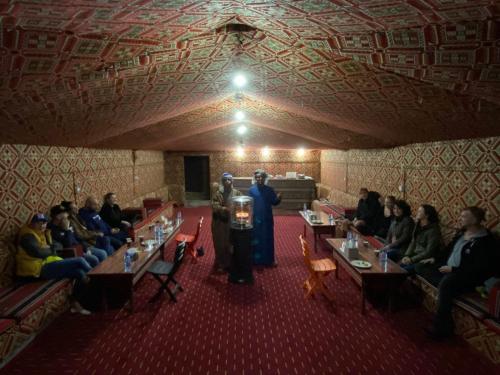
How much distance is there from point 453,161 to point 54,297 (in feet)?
23.3

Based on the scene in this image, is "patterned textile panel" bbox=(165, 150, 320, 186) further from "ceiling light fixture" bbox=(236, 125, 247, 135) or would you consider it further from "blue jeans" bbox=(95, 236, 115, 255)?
"blue jeans" bbox=(95, 236, 115, 255)

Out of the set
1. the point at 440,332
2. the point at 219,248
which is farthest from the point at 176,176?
the point at 440,332

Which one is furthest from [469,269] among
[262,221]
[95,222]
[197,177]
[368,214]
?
[197,177]

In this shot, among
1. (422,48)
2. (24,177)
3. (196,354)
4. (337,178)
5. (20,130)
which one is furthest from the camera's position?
(337,178)

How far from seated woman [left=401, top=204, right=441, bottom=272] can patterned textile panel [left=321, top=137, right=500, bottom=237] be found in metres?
0.58

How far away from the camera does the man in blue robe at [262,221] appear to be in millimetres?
7543

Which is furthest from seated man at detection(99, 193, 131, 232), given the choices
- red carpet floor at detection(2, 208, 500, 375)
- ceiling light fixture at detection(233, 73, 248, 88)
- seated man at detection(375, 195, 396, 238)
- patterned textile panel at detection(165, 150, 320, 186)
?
patterned textile panel at detection(165, 150, 320, 186)

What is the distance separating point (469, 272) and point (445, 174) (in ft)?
7.90

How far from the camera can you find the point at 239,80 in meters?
5.44

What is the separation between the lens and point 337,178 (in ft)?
45.0

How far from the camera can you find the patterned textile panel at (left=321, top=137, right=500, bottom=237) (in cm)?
527

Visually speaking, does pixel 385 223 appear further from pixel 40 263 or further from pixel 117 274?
pixel 40 263

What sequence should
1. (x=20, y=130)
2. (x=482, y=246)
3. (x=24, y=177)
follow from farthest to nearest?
(x=24, y=177), (x=20, y=130), (x=482, y=246)

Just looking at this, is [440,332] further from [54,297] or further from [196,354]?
[54,297]
